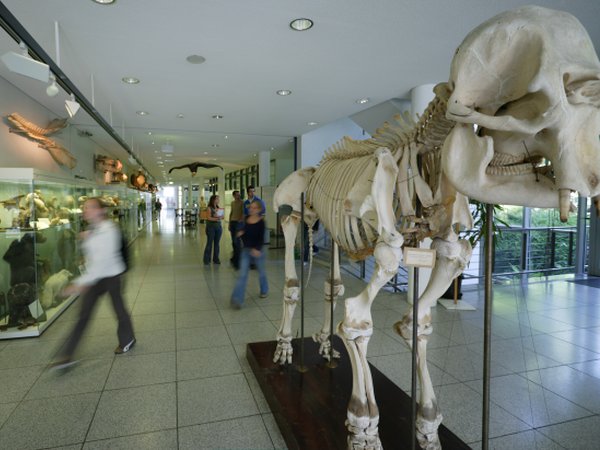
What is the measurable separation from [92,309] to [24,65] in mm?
2070

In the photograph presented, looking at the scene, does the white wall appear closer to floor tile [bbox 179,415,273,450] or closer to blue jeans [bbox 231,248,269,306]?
blue jeans [bbox 231,248,269,306]

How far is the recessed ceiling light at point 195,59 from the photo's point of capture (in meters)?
4.13

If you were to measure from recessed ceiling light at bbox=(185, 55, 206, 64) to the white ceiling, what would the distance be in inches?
3.1

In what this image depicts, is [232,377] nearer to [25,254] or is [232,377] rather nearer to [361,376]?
[361,376]

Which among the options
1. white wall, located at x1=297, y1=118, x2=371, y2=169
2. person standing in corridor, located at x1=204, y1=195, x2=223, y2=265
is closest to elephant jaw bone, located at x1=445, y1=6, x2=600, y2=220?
person standing in corridor, located at x1=204, y1=195, x2=223, y2=265

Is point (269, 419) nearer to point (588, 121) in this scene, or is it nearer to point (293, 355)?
point (293, 355)

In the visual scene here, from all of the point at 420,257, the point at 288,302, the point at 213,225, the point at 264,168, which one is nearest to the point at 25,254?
the point at 288,302

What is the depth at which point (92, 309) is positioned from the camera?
3354mm

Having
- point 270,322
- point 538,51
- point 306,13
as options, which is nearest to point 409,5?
point 306,13

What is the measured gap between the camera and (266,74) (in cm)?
471

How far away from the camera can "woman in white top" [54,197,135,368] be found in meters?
3.31

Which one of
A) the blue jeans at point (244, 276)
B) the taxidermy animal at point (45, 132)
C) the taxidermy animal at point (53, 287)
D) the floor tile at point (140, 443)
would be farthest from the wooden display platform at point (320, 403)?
the taxidermy animal at point (45, 132)

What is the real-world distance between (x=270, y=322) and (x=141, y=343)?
4.88 ft

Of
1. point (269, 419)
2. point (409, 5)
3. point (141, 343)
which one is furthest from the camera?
point (141, 343)
